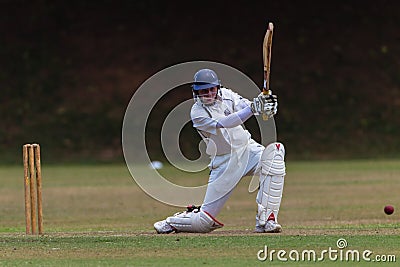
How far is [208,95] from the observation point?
1120 cm

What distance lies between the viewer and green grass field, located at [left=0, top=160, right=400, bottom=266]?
9398mm

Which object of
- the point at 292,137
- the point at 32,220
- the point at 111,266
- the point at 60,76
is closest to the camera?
the point at 111,266

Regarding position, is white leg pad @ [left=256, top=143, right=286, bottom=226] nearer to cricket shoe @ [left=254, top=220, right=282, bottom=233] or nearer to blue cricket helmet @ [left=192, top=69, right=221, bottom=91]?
cricket shoe @ [left=254, top=220, right=282, bottom=233]

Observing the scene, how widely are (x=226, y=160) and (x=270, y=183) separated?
0.52m

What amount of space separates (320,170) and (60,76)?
35.8 ft

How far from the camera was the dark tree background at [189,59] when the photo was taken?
97.0 ft

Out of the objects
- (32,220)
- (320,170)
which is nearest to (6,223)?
(32,220)

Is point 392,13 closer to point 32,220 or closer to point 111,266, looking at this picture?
point 32,220

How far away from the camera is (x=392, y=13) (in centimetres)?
3381

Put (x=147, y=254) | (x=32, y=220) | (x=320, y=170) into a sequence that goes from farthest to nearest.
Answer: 1. (x=320, y=170)
2. (x=32, y=220)
3. (x=147, y=254)

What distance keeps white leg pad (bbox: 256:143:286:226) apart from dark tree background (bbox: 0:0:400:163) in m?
17.1

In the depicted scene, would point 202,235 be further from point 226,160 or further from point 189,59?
point 189,59

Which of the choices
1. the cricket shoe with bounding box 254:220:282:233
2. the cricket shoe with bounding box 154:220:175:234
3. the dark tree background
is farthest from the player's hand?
the dark tree background

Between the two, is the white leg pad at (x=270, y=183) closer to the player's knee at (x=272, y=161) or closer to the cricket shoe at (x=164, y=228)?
the player's knee at (x=272, y=161)
